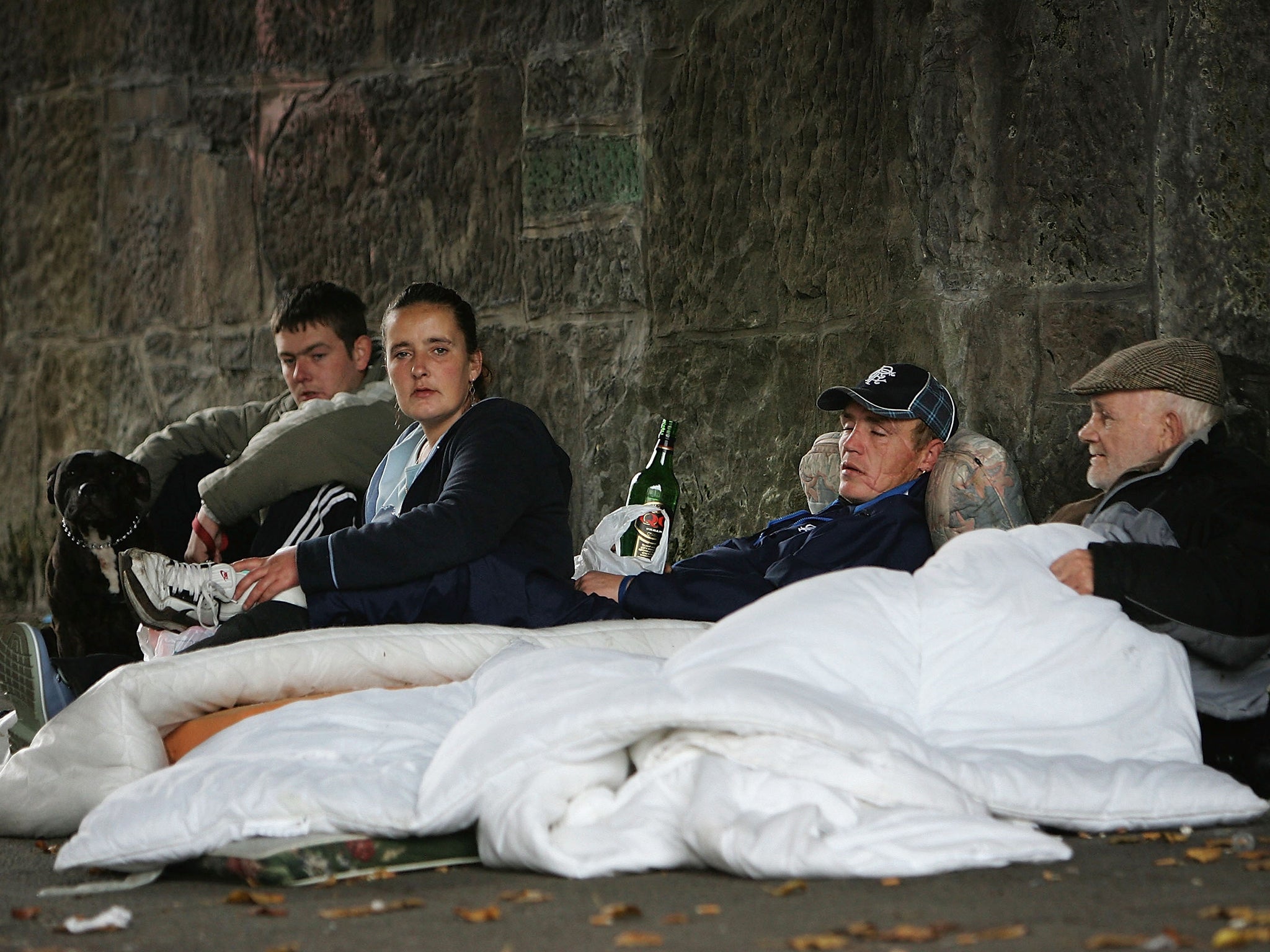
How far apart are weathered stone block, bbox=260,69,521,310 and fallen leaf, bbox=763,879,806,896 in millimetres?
3276

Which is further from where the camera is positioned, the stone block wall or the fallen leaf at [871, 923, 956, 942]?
the stone block wall

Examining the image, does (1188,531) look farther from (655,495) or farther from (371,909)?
(655,495)

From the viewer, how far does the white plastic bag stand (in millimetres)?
3850

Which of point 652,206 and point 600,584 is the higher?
point 652,206

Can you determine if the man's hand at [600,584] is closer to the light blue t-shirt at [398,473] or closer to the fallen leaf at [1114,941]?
the light blue t-shirt at [398,473]

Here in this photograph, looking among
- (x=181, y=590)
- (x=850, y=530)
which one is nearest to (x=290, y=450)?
(x=181, y=590)

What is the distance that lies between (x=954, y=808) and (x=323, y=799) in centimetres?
94

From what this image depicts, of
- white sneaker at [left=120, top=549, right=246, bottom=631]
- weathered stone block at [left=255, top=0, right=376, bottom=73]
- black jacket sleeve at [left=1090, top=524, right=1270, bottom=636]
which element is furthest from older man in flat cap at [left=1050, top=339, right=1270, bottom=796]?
weathered stone block at [left=255, top=0, right=376, bottom=73]

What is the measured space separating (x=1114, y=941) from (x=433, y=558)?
187 cm

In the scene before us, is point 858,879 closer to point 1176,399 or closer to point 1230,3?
point 1176,399

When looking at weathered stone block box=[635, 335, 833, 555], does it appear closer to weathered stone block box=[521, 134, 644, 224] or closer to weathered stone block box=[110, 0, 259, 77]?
weathered stone block box=[521, 134, 644, 224]

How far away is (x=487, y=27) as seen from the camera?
510cm

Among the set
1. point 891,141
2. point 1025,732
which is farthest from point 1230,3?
point 1025,732

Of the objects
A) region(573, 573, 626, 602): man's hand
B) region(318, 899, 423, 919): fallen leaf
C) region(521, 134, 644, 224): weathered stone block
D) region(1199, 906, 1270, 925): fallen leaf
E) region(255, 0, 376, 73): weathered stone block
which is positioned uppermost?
region(255, 0, 376, 73): weathered stone block
